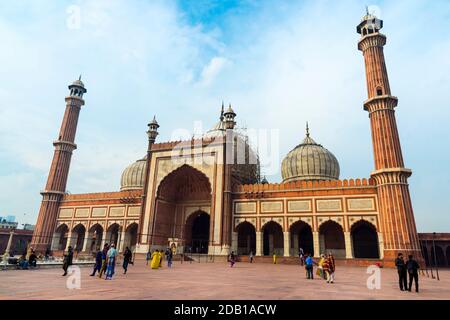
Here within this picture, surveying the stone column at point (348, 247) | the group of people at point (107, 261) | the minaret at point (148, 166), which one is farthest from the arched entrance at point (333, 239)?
the group of people at point (107, 261)

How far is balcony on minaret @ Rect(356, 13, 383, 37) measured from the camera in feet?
86.4

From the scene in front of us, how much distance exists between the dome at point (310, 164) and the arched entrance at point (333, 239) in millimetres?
6514

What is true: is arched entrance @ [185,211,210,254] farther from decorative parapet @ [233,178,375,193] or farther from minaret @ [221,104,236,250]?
decorative parapet @ [233,178,375,193]

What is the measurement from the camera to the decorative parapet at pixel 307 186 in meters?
23.0

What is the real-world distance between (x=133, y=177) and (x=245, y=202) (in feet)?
63.2

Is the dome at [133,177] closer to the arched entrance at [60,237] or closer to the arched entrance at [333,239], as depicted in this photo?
the arched entrance at [60,237]

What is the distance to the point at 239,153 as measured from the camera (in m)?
32.5

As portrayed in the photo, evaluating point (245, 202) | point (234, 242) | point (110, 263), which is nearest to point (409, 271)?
point (110, 263)

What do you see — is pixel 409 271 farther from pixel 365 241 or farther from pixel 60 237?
pixel 60 237

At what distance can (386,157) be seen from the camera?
21.9m

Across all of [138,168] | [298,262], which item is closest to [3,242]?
[138,168]

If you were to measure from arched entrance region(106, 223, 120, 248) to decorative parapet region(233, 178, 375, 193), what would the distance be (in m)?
14.4
